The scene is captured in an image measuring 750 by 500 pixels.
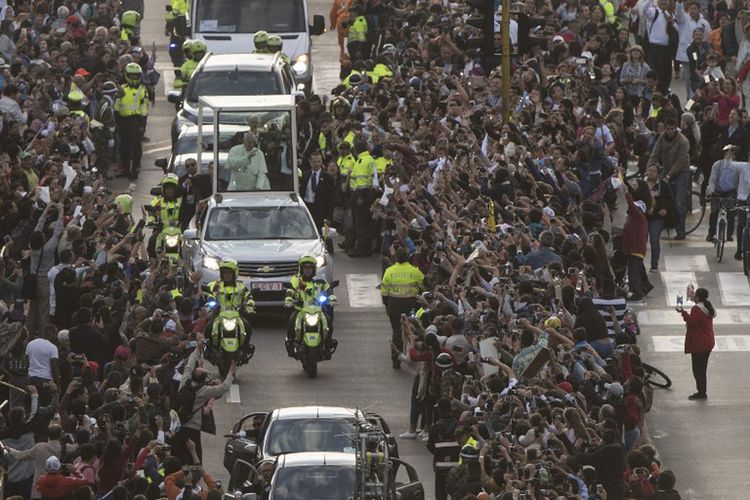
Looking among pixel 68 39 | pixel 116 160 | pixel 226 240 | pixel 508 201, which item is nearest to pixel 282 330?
pixel 226 240

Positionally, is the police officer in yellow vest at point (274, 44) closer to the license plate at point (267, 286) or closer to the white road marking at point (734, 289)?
the white road marking at point (734, 289)

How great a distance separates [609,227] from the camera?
1420 inches

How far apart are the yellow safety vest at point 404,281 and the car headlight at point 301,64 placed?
14782 mm

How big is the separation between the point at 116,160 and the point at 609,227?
1111 centimetres

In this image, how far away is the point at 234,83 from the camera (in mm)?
43125

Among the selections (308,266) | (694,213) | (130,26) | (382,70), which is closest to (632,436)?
(308,266)

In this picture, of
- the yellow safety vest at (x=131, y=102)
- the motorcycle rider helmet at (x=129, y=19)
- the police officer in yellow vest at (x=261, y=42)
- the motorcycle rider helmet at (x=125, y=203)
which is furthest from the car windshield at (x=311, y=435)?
the motorcycle rider helmet at (x=129, y=19)

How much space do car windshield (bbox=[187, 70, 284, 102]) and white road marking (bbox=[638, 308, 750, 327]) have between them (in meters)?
9.63

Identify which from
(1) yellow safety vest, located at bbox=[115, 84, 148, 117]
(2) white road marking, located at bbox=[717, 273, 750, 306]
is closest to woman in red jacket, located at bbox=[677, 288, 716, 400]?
(2) white road marking, located at bbox=[717, 273, 750, 306]

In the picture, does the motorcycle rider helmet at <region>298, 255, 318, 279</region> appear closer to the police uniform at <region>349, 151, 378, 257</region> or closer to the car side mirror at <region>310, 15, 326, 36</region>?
the police uniform at <region>349, 151, 378, 257</region>

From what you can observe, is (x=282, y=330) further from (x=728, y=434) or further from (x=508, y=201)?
(x=728, y=434)

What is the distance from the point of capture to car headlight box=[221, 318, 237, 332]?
105 ft

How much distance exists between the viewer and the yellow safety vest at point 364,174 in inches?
1507

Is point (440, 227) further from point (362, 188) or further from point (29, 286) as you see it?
point (29, 286)
